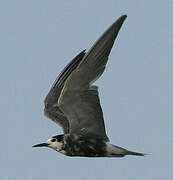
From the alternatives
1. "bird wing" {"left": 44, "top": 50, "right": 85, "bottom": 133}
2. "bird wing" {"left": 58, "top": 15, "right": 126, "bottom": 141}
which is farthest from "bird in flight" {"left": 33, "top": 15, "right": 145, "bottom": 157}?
"bird wing" {"left": 44, "top": 50, "right": 85, "bottom": 133}

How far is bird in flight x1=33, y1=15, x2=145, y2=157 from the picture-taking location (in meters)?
11.9

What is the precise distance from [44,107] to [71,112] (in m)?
1.87

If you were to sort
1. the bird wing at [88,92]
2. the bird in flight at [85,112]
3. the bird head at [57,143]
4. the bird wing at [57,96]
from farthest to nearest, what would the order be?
the bird wing at [57,96] < the bird head at [57,143] < the bird in flight at [85,112] < the bird wing at [88,92]

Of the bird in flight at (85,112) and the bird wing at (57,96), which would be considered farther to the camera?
the bird wing at (57,96)

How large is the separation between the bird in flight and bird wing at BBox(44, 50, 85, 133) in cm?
14

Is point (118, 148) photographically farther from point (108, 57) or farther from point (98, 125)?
point (108, 57)

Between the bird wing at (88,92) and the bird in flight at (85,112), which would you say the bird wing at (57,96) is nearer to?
the bird in flight at (85,112)

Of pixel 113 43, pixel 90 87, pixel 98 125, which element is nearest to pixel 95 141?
pixel 98 125

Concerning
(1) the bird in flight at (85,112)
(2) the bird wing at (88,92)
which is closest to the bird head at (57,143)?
(1) the bird in flight at (85,112)

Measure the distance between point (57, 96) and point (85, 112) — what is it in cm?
239

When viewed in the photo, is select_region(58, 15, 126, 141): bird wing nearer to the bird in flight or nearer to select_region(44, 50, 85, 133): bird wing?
the bird in flight

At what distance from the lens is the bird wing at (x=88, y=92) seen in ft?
38.3

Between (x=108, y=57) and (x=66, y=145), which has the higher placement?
(x=108, y=57)

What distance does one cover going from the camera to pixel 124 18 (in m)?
11.2
